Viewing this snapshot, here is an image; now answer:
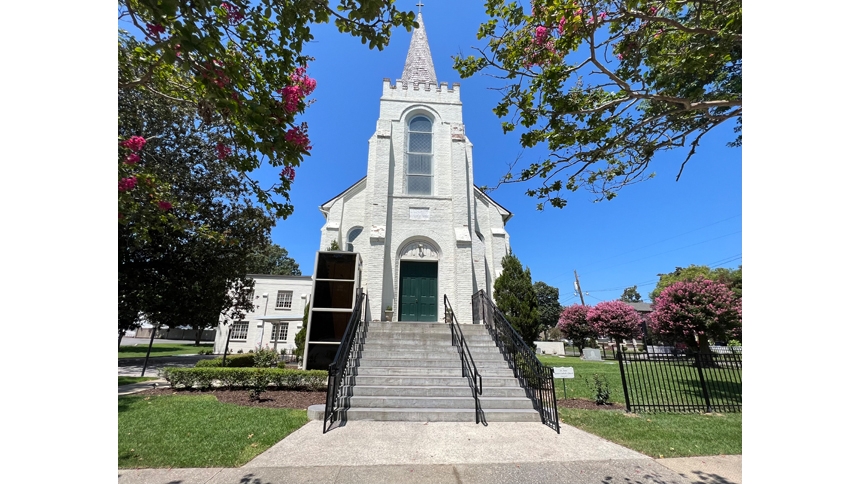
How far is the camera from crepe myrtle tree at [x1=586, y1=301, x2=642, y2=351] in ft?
84.9

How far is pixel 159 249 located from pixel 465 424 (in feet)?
48.1

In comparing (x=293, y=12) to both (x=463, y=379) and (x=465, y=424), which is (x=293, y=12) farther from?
(x=463, y=379)

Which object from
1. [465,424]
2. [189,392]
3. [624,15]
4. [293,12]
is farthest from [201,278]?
[624,15]

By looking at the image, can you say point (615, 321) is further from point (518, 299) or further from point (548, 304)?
point (548, 304)

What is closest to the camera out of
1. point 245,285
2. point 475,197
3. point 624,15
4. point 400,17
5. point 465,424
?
point 400,17

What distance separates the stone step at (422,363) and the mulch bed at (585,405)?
5.53ft

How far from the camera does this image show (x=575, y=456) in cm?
461

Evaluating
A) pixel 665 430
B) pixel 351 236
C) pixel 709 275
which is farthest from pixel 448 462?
pixel 709 275

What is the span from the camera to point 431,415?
6.30 meters

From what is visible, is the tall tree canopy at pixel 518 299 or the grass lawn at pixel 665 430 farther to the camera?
the tall tree canopy at pixel 518 299

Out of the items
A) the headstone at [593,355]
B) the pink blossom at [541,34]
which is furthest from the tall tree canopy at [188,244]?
the headstone at [593,355]

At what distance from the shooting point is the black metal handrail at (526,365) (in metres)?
6.50

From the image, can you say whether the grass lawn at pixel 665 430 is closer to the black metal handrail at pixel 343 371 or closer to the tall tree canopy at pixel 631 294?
the black metal handrail at pixel 343 371

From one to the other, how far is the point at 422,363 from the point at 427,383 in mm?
989
